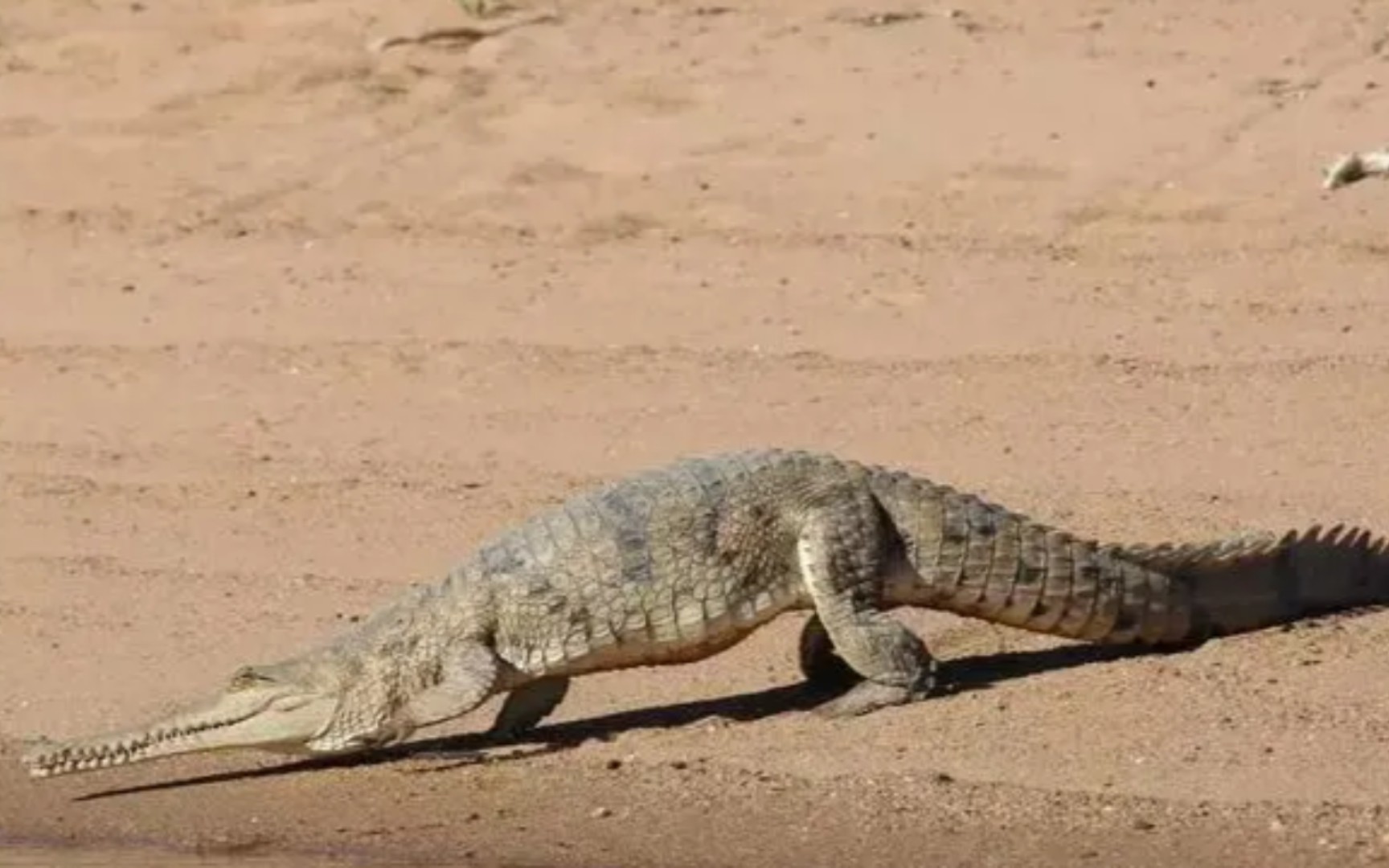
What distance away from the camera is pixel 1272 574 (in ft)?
26.5

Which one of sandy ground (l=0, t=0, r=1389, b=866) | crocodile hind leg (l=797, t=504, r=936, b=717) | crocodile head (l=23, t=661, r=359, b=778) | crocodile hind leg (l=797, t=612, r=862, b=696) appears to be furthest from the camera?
crocodile hind leg (l=797, t=612, r=862, b=696)

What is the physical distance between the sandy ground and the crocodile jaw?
0.43 ft

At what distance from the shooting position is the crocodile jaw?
795 centimetres

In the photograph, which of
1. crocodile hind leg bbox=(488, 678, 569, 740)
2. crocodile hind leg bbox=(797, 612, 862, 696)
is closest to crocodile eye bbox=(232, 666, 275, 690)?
crocodile hind leg bbox=(488, 678, 569, 740)

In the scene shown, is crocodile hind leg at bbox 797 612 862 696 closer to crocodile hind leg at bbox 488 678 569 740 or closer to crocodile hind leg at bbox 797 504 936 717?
crocodile hind leg at bbox 797 504 936 717

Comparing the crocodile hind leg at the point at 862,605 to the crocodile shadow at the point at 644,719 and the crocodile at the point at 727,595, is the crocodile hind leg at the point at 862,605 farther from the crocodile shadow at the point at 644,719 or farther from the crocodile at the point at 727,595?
the crocodile shadow at the point at 644,719

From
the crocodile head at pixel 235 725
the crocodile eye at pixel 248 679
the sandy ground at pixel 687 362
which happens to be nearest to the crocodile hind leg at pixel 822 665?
the sandy ground at pixel 687 362

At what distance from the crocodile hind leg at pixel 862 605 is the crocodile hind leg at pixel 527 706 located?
649 millimetres

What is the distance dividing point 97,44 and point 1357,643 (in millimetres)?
6128

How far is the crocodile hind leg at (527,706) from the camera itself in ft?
26.8

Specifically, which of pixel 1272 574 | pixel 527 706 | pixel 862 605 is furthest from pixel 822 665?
pixel 1272 574

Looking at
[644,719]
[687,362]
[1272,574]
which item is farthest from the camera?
[687,362]

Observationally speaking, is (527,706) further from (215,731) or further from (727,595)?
(215,731)

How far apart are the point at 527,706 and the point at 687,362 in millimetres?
2254
